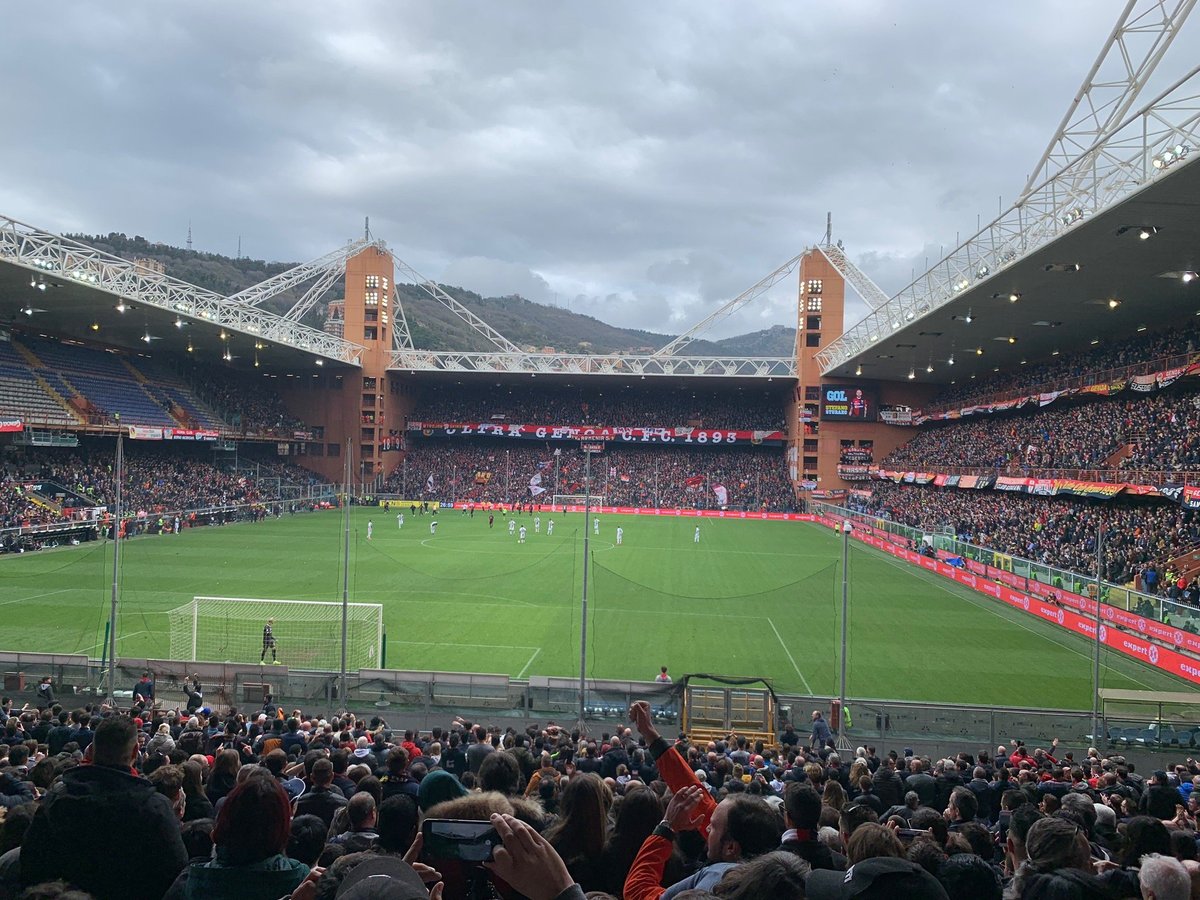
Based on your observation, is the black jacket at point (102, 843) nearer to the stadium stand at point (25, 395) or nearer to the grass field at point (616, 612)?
the grass field at point (616, 612)

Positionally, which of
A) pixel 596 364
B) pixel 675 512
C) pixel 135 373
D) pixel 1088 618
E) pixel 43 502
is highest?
pixel 596 364

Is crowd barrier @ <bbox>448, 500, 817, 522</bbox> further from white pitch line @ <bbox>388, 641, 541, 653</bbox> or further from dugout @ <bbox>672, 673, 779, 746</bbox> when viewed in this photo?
dugout @ <bbox>672, 673, 779, 746</bbox>

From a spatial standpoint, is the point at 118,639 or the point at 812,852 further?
the point at 118,639

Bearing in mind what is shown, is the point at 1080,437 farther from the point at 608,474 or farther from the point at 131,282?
the point at 131,282

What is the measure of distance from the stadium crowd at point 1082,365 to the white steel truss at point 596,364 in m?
15.2

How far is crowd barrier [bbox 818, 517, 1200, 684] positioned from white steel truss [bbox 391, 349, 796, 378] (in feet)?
111

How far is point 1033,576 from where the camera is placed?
26922mm

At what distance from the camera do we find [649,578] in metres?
32.0

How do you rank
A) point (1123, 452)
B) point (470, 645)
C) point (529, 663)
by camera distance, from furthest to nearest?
1. point (1123, 452)
2. point (470, 645)
3. point (529, 663)

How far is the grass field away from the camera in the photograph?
19359 millimetres

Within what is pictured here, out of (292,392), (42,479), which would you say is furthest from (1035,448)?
(292,392)

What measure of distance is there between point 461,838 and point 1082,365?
155 ft

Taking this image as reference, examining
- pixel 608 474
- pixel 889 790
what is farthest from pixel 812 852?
pixel 608 474

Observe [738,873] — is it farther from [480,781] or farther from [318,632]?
[318,632]
